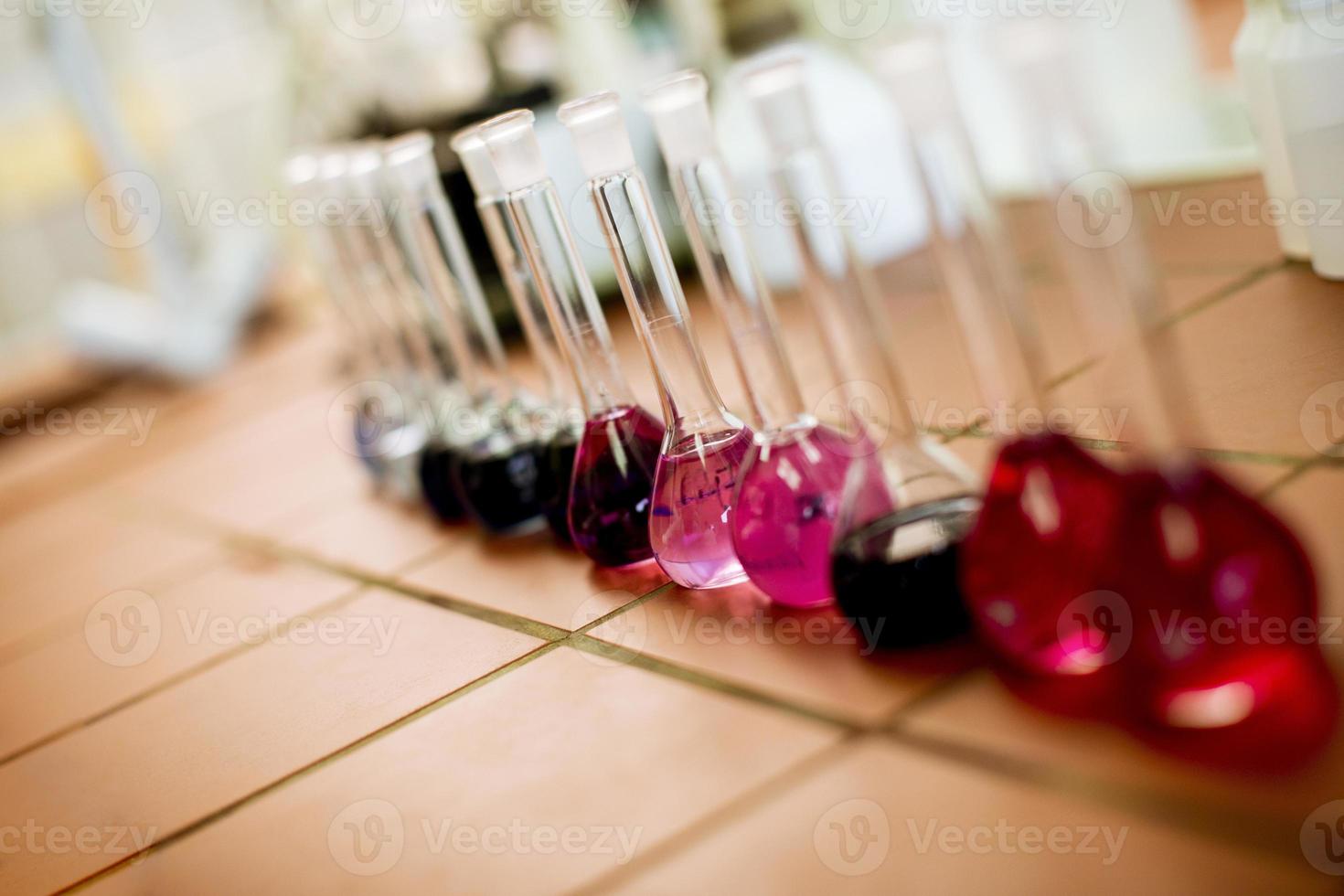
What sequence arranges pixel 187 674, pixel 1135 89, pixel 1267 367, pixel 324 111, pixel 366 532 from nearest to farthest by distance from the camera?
pixel 1267 367 < pixel 187 674 < pixel 366 532 < pixel 1135 89 < pixel 324 111

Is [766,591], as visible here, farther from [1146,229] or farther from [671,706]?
[1146,229]

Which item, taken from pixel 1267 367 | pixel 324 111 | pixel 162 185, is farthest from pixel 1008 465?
pixel 162 185

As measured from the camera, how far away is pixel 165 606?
4.19ft

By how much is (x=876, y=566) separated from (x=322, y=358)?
2230 millimetres

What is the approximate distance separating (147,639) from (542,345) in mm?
528

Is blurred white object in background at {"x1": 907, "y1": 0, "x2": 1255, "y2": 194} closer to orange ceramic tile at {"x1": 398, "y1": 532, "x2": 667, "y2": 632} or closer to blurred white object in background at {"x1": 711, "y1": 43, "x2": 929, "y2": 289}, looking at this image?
blurred white object in background at {"x1": 711, "y1": 43, "x2": 929, "y2": 289}

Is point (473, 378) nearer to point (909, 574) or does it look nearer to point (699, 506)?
point (699, 506)

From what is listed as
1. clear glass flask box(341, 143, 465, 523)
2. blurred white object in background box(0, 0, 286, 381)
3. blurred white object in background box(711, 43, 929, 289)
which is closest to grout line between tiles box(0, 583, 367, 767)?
clear glass flask box(341, 143, 465, 523)

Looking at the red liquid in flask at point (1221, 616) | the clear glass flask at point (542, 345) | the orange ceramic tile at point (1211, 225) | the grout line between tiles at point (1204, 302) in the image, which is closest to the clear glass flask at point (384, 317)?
the clear glass flask at point (542, 345)

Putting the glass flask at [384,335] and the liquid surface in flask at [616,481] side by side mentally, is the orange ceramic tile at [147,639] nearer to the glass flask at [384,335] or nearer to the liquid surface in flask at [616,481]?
the glass flask at [384,335]

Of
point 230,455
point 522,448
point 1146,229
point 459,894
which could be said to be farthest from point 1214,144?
point 230,455

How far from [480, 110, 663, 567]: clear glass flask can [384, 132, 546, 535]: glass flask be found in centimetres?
12

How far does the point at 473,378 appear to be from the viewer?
1.08 meters

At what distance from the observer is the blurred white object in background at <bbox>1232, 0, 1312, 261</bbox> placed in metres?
0.92
